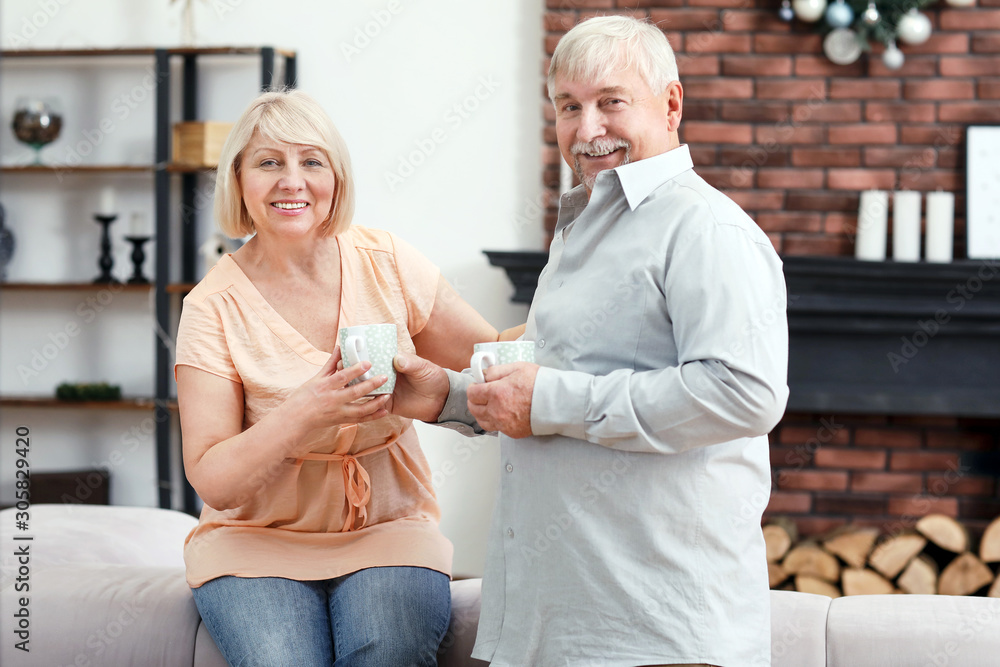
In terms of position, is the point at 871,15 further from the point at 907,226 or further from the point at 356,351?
the point at 356,351

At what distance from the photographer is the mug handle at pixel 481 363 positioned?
1.10 metres

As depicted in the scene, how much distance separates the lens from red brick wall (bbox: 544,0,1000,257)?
2.88m

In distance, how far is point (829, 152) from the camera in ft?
9.63

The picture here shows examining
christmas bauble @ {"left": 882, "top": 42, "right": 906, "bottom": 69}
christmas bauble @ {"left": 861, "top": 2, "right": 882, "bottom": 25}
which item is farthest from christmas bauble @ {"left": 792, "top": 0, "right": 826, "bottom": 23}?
christmas bauble @ {"left": 882, "top": 42, "right": 906, "bottom": 69}

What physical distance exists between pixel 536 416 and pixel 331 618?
20.8 inches

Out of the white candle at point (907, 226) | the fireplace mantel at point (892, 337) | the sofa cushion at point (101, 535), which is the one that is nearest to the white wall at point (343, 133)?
the fireplace mantel at point (892, 337)

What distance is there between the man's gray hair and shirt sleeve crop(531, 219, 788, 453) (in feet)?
0.81

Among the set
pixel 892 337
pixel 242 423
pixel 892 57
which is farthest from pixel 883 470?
pixel 242 423

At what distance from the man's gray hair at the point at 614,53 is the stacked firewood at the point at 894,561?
1.99 meters

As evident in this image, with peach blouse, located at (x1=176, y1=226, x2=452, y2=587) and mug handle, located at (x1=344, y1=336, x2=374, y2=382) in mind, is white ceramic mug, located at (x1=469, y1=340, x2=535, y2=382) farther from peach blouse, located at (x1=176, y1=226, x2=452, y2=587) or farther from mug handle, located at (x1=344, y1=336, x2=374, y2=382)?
peach blouse, located at (x1=176, y1=226, x2=452, y2=587)

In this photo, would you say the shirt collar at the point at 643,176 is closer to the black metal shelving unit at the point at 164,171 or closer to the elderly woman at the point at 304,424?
the elderly woman at the point at 304,424

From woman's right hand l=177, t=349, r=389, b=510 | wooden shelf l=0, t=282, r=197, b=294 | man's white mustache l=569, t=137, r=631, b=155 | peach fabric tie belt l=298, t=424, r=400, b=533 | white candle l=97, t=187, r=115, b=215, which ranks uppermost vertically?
white candle l=97, t=187, r=115, b=215

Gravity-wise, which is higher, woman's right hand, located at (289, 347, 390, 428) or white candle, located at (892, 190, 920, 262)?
white candle, located at (892, 190, 920, 262)

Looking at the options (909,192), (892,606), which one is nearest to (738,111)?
(909,192)
